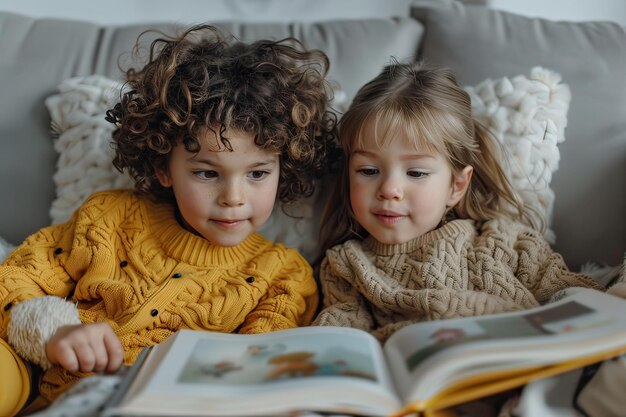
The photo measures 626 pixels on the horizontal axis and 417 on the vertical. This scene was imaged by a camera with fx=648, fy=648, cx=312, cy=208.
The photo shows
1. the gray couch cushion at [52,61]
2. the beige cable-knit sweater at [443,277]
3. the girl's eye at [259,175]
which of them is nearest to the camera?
the beige cable-knit sweater at [443,277]

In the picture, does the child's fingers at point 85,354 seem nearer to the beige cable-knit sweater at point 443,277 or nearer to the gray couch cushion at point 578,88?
the beige cable-knit sweater at point 443,277

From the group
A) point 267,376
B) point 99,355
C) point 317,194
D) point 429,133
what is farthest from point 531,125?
point 99,355

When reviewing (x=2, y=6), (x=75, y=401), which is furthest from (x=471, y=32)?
(x=2, y=6)

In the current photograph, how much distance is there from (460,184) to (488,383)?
54cm

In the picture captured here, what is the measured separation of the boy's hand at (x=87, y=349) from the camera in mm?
999

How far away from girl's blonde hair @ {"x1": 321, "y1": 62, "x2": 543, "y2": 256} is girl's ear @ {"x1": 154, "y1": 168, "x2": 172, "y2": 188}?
0.34 meters

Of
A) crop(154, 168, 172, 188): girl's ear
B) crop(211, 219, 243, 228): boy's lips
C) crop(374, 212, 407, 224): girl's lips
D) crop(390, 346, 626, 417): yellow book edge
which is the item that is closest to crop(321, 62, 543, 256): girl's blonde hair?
crop(374, 212, 407, 224): girl's lips

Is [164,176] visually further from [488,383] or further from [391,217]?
[488,383]

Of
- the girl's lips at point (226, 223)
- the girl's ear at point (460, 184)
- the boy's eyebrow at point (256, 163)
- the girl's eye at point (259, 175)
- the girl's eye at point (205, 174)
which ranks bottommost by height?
the girl's lips at point (226, 223)

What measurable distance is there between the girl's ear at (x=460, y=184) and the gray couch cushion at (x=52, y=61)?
1.07ft

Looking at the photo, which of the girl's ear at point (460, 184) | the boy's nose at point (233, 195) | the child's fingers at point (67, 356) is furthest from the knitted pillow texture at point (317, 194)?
the child's fingers at point (67, 356)

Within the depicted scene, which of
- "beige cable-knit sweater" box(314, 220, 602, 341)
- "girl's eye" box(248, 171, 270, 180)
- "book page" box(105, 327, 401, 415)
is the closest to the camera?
"book page" box(105, 327, 401, 415)

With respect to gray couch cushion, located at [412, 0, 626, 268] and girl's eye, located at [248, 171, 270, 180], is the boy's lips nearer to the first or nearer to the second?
girl's eye, located at [248, 171, 270, 180]

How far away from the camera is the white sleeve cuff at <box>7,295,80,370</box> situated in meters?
1.05
